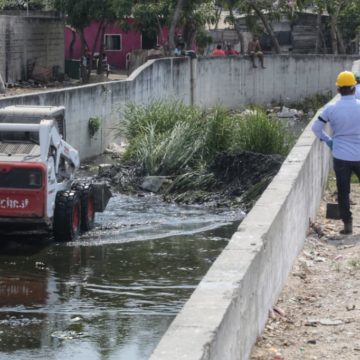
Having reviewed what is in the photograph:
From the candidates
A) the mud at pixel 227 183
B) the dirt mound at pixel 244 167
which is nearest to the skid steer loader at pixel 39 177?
the mud at pixel 227 183

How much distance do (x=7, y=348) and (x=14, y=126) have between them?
6.00 metres

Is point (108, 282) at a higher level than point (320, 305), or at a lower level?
lower

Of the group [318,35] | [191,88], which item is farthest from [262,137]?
[318,35]

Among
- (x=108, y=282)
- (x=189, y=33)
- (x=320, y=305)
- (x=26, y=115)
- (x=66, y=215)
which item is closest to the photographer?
(x=320, y=305)

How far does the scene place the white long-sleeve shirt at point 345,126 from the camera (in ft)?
38.4

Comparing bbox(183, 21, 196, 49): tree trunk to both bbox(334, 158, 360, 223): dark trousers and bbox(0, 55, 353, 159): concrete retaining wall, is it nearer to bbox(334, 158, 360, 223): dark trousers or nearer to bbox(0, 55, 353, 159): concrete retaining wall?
bbox(0, 55, 353, 159): concrete retaining wall

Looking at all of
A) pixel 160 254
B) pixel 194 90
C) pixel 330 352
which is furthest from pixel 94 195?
pixel 194 90

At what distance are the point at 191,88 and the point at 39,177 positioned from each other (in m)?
25.1

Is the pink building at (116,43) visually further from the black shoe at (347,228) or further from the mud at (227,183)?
the black shoe at (347,228)

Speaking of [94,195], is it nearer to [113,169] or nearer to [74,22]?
[113,169]

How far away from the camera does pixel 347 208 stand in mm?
11812

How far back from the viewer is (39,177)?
650 inches

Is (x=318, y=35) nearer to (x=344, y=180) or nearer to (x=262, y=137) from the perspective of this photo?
(x=262, y=137)

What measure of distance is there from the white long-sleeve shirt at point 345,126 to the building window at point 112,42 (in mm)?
46225
